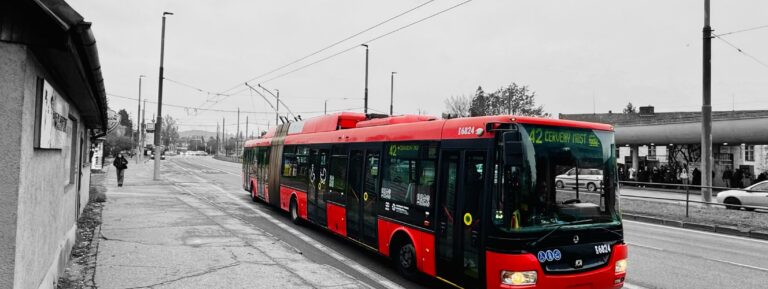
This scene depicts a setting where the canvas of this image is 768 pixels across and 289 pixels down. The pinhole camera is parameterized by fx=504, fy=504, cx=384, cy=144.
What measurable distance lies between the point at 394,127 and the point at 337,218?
2.70 meters

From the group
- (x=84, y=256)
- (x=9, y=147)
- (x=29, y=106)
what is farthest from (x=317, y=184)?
(x=9, y=147)

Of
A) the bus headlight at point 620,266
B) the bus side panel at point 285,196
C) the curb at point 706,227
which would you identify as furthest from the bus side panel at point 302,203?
the curb at point 706,227

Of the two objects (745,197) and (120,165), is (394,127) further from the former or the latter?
(120,165)

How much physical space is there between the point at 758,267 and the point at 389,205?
6703 millimetres

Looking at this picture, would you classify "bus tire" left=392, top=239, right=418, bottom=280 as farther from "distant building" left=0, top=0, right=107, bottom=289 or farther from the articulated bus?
"distant building" left=0, top=0, right=107, bottom=289

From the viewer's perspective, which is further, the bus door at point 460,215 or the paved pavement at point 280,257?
the paved pavement at point 280,257

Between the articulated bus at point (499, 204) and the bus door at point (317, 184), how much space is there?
8.35 ft

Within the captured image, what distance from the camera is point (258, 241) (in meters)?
10.3

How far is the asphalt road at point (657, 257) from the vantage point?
7.63m

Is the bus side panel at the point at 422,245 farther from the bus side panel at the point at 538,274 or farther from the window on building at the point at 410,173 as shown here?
the bus side panel at the point at 538,274

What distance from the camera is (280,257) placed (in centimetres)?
882

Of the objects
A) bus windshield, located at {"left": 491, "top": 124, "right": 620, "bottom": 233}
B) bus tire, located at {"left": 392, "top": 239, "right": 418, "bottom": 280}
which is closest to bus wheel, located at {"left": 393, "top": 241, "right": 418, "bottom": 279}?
bus tire, located at {"left": 392, "top": 239, "right": 418, "bottom": 280}

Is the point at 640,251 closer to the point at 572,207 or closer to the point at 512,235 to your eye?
the point at 572,207

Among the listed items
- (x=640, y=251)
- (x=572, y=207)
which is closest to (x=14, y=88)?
(x=572, y=207)
